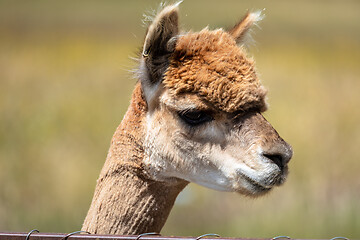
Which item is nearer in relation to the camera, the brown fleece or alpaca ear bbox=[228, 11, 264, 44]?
the brown fleece

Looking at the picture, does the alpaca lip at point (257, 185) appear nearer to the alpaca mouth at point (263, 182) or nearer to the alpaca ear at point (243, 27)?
the alpaca mouth at point (263, 182)

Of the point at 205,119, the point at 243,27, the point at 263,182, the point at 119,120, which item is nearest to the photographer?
the point at 263,182

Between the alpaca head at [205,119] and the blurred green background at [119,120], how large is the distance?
297 cm

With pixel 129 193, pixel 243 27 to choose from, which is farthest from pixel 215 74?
pixel 129 193

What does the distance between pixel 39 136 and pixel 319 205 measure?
5364mm

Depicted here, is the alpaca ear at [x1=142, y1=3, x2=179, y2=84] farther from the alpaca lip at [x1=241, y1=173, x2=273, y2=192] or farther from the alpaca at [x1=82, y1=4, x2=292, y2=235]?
the alpaca lip at [x1=241, y1=173, x2=273, y2=192]

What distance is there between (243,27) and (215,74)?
729mm

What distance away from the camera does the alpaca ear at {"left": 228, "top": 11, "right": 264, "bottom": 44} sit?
379 centimetres

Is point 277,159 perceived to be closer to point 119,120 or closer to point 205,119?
point 205,119

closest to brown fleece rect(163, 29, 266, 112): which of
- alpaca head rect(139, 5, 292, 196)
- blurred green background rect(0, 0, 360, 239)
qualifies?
alpaca head rect(139, 5, 292, 196)

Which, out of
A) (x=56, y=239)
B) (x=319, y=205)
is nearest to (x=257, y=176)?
(x=56, y=239)

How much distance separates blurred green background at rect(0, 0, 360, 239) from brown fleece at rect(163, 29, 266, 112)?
2.96 meters

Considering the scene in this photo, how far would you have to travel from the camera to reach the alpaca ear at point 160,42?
3238 millimetres

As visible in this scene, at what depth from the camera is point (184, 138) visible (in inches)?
130
